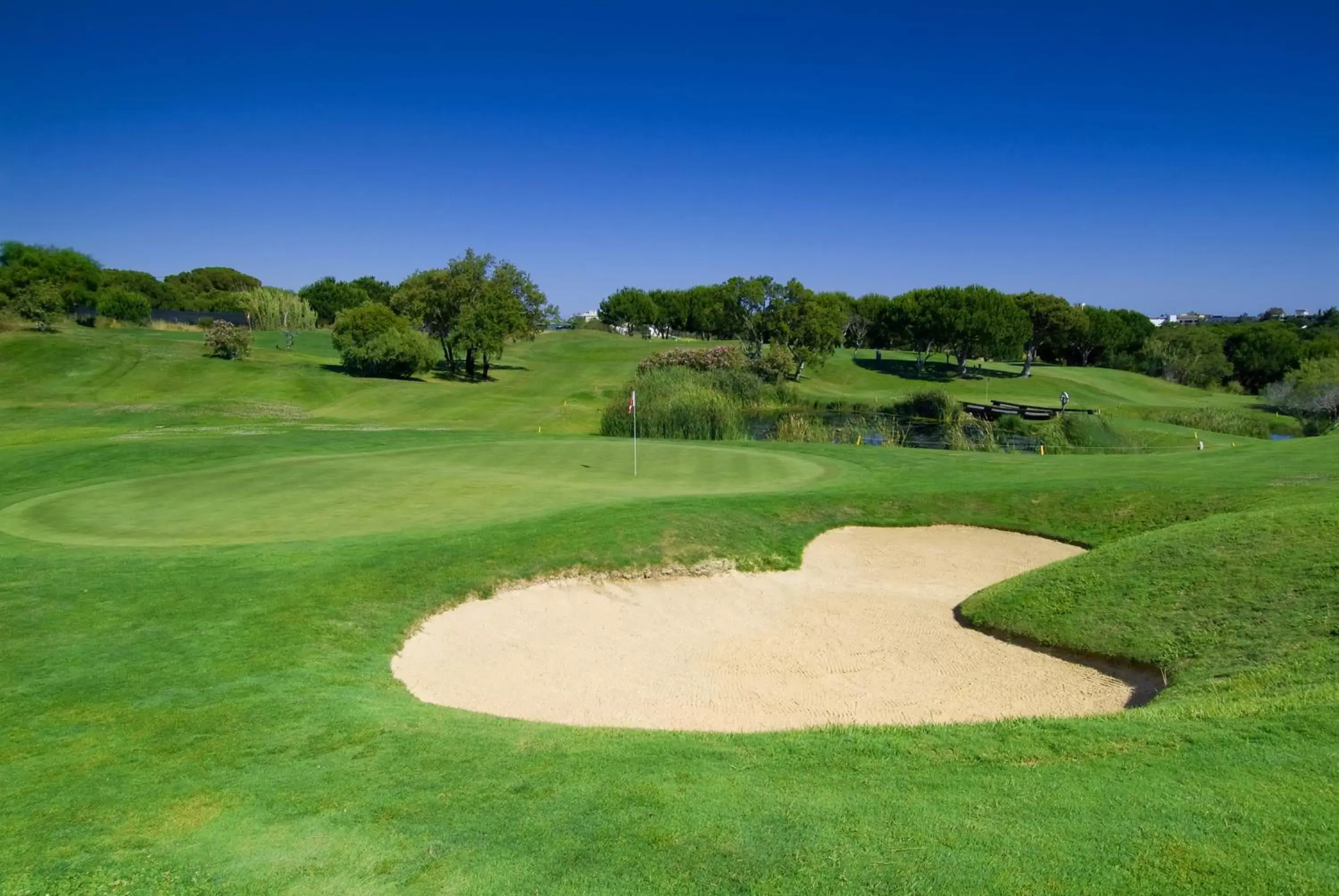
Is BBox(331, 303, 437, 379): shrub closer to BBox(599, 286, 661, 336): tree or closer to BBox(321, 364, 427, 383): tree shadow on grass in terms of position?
BBox(321, 364, 427, 383): tree shadow on grass

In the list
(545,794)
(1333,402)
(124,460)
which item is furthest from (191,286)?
(545,794)

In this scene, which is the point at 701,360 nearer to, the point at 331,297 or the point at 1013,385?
the point at 1013,385

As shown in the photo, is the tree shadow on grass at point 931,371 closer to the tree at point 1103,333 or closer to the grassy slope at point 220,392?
the tree at point 1103,333

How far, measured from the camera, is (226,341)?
6150 centimetres

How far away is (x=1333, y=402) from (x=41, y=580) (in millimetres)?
67126

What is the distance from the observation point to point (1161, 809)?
5504mm

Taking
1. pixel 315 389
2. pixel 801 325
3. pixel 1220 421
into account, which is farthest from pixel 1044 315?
pixel 315 389

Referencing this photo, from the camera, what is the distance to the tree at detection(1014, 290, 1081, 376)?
90312 millimetres

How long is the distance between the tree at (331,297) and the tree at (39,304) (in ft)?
189

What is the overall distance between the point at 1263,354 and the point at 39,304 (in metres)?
109

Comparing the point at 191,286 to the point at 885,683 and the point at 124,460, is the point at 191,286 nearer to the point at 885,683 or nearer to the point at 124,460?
the point at 124,460

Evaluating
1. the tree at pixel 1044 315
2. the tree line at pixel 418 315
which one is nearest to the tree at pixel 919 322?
the tree at pixel 1044 315

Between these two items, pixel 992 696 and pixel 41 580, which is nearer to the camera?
pixel 992 696

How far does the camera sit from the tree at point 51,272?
257 feet
